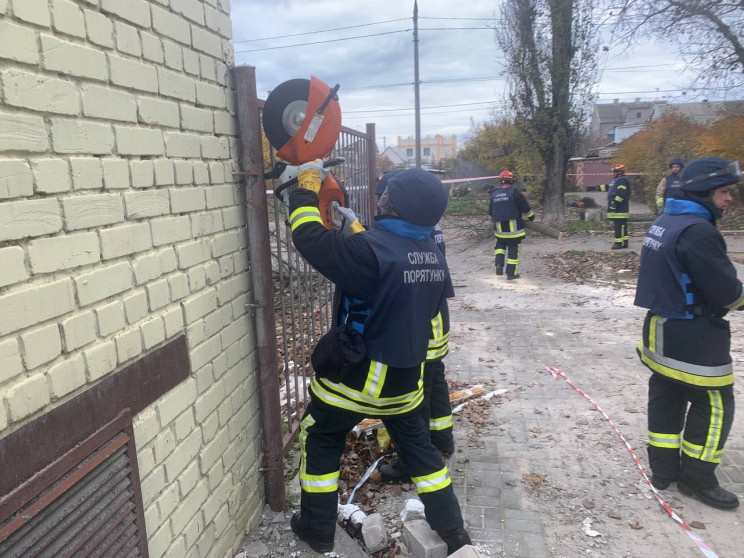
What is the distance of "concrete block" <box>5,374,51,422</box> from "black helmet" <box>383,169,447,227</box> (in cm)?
185

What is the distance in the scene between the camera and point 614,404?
4.67m

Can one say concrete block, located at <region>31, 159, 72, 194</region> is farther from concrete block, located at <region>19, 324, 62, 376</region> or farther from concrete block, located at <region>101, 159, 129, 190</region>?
concrete block, located at <region>19, 324, 62, 376</region>

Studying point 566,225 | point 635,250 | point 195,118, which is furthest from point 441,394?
point 566,225

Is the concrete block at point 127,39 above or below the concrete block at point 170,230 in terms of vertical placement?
above

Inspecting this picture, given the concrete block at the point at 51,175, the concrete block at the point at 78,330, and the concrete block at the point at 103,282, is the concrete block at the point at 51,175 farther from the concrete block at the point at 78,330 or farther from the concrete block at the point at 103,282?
the concrete block at the point at 78,330

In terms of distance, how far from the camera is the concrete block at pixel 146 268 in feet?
6.29

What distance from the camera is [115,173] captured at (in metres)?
1.79

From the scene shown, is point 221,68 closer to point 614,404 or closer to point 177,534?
point 177,534

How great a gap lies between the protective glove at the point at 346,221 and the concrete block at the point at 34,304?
177 cm

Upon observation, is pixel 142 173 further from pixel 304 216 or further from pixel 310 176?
pixel 310 176

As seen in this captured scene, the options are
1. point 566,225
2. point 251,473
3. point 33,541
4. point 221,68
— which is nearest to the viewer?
point 33,541

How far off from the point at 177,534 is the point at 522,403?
11.1ft

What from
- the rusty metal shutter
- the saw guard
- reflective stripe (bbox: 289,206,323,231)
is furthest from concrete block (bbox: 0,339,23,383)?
the saw guard

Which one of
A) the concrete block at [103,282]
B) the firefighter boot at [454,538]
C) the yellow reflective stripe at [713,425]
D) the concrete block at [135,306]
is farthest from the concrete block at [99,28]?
the yellow reflective stripe at [713,425]
